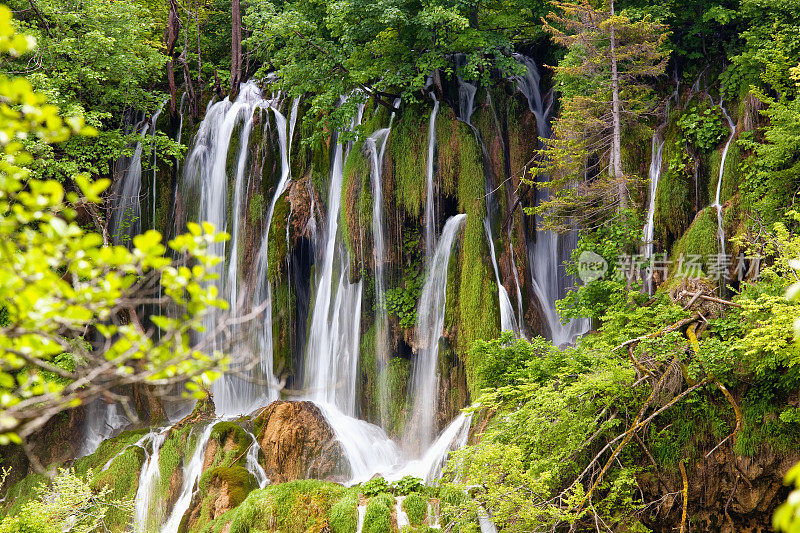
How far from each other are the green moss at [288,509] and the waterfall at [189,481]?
2.50 m

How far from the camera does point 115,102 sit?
17.8 metres

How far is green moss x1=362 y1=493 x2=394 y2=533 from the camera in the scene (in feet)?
29.9

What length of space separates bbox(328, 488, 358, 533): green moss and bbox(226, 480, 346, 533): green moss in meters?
0.15

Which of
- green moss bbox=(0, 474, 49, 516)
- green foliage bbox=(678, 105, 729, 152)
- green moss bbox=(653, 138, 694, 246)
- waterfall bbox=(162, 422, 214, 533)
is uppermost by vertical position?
green foliage bbox=(678, 105, 729, 152)

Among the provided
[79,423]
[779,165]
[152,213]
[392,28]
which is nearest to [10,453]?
[79,423]

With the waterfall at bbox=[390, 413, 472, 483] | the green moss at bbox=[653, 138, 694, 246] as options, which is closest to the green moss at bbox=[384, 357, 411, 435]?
the waterfall at bbox=[390, 413, 472, 483]

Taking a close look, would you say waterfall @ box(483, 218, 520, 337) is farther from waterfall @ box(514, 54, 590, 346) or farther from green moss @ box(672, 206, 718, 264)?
green moss @ box(672, 206, 718, 264)

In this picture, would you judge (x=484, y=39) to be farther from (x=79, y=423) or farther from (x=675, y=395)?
(x=79, y=423)

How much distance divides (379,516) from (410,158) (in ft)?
27.0

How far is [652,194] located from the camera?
1232 cm

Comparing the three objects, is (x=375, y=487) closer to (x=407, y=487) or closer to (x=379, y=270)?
(x=407, y=487)

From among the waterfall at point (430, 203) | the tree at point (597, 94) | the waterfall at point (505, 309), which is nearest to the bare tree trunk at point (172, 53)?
the waterfall at point (430, 203)

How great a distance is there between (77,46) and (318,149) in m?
6.58

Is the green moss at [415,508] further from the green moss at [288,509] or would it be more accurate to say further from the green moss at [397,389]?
the green moss at [397,389]
